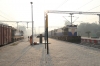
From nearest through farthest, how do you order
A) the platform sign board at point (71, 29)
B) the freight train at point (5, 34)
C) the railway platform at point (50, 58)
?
the railway platform at point (50, 58), the freight train at point (5, 34), the platform sign board at point (71, 29)

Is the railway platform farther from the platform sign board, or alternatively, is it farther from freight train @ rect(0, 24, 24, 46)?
the platform sign board

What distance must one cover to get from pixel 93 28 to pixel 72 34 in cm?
8057

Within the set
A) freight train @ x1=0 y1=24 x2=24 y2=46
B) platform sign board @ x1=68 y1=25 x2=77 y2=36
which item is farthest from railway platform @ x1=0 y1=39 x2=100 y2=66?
platform sign board @ x1=68 y1=25 x2=77 y2=36

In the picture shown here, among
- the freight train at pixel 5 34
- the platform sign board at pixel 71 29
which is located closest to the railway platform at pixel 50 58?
the freight train at pixel 5 34

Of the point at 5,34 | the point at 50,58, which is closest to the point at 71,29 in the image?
the point at 5,34

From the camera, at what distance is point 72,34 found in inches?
1366

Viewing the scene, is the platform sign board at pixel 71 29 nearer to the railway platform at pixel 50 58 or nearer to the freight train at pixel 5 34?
the freight train at pixel 5 34

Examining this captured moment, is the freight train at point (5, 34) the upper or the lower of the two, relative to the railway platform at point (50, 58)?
upper

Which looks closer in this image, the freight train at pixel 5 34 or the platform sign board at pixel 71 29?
the freight train at pixel 5 34

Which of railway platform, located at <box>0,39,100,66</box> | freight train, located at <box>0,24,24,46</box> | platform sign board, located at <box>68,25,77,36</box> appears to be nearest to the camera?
railway platform, located at <box>0,39,100,66</box>

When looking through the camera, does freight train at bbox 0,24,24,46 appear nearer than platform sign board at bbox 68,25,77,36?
Yes

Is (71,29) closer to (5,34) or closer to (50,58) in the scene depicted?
(5,34)

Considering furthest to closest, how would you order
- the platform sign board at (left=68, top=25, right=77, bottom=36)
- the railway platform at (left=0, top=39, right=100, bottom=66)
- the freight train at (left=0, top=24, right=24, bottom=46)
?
the platform sign board at (left=68, top=25, right=77, bottom=36)
the freight train at (left=0, top=24, right=24, bottom=46)
the railway platform at (left=0, top=39, right=100, bottom=66)

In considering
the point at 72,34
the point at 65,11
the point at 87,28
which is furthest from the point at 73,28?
the point at 87,28
